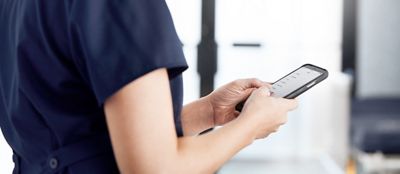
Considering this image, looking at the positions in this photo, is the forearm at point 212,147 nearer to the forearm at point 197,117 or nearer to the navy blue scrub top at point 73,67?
the navy blue scrub top at point 73,67

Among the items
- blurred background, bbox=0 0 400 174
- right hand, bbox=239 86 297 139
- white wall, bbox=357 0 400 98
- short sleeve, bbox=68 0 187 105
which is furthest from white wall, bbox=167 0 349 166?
short sleeve, bbox=68 0 187 105

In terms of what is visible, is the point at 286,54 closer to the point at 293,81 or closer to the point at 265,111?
the point at 293,81

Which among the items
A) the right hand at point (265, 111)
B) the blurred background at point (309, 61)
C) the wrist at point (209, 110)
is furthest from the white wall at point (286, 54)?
the right hand at point (265, 111)

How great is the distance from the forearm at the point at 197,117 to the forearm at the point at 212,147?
0.69 ft

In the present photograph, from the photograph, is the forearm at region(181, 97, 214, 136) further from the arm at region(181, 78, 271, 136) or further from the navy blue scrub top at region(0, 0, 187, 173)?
the navy blue scrub top at region(0, 0, 187, 173)

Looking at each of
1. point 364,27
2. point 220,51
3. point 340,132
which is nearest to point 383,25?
point 364,27

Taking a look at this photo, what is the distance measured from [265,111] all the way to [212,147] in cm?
10

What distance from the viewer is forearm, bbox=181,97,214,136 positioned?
938 millimetres

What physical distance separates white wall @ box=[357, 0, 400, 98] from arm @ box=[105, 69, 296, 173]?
11.0 ft

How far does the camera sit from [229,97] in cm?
92

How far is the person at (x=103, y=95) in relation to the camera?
63 cm

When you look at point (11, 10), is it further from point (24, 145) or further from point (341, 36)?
point (341, 36)

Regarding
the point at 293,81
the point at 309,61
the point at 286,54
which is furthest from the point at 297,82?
the point at 309,61

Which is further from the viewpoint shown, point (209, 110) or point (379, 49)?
point (379, 49)
